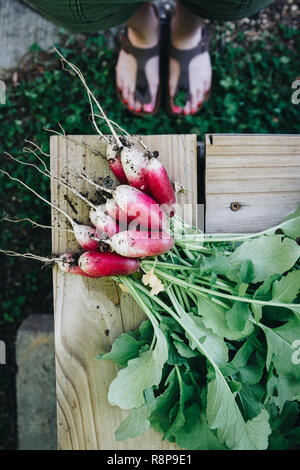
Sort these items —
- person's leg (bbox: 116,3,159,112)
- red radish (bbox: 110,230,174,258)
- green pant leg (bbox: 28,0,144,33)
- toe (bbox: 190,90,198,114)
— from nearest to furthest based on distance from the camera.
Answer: red radish (bbox: 110,230,174,258), green pant leg (bbox: 28,0,144,33), person's leg (bbox: 116,3,159,112), toe (bbox: 190,90,198,114)

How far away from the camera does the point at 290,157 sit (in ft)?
3.50

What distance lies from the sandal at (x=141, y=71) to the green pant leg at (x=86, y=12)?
0.95ft

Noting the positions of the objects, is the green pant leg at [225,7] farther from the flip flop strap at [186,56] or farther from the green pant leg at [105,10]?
the flip flop strap at [186,56]

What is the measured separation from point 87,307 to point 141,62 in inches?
34.2

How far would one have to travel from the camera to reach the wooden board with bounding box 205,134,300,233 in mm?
1058

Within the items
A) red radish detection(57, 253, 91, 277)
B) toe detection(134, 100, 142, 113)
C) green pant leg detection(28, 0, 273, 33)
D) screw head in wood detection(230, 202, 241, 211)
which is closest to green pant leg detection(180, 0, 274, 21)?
green pant leg detection(28, 0, 273, 33)

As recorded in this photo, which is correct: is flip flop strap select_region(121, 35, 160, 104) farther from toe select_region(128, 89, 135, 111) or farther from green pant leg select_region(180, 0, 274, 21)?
green pant leg select_region(180, 0, 274, 21)

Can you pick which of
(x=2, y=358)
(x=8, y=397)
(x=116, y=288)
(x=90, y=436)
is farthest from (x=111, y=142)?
(x=8, y=397)

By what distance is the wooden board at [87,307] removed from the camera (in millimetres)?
1038

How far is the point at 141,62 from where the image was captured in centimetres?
142

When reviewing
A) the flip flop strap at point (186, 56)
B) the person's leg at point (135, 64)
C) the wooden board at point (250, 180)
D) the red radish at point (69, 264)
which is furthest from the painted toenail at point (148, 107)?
the red radish at point (69, 264)

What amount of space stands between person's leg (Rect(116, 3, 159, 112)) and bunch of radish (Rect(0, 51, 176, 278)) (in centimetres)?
55

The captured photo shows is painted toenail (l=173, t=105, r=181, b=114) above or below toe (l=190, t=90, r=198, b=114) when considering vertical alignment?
below

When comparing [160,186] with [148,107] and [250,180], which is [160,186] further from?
[148,107]
